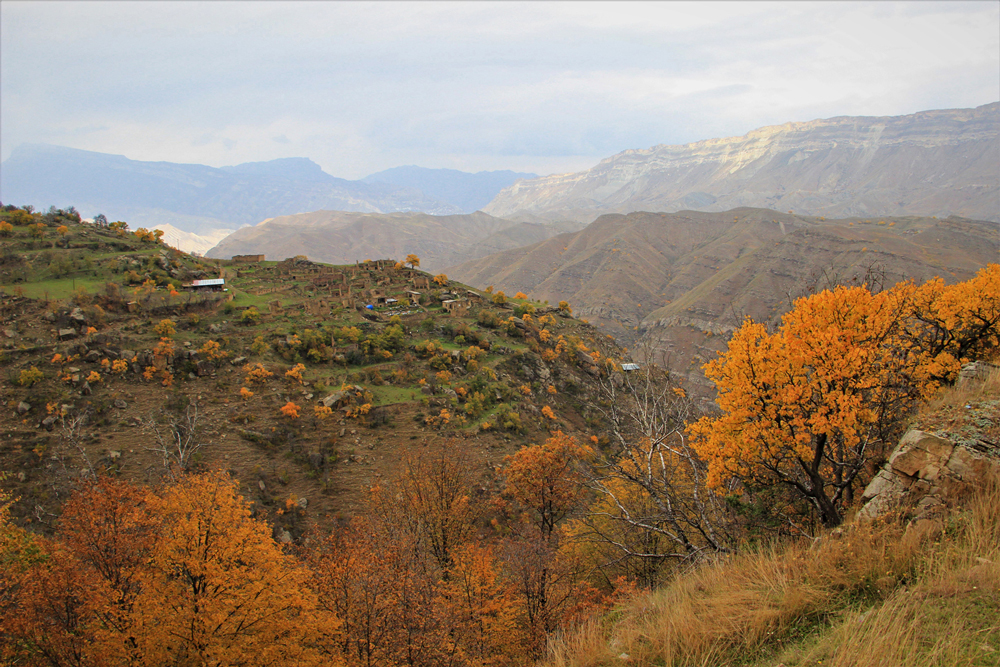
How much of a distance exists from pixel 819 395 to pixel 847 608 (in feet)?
17.4

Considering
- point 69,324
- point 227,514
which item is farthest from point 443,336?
point 227,514

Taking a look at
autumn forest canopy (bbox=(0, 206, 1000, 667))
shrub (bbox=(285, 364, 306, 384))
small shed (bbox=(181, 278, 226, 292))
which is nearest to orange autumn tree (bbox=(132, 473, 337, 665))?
autumn forest canopy (bbox=(0, 206, 1000, 667))

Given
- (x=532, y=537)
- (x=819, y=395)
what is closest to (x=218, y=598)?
(x=532, y=537)

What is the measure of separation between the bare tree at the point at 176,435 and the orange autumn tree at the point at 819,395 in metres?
26.3

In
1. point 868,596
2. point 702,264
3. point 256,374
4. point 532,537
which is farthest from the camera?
point 702,264

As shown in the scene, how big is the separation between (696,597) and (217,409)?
101 feet

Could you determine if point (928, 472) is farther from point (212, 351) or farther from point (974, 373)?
point (212, 351)

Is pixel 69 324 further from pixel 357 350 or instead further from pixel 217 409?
pixel 357 350

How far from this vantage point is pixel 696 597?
23.2 feet

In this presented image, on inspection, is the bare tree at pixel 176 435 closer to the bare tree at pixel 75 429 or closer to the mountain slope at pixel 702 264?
the bare tree at pixel 75 429

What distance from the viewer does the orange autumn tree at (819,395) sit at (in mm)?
9242

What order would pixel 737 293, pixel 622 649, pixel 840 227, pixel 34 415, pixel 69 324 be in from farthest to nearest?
pixel 840 227, pixel 737 293, pixel 69 324, pixel 34 415, pixel 622 649

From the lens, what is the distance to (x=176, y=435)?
25922 mm

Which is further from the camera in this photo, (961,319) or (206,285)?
(206,285)
